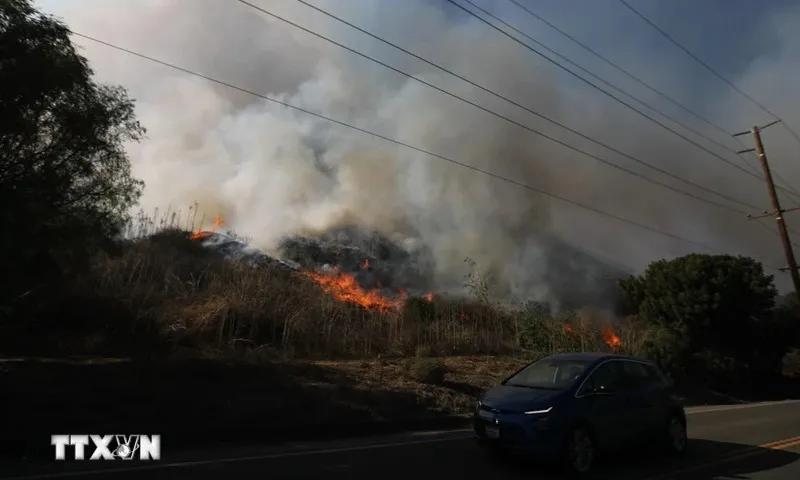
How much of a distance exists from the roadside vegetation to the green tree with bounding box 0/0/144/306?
23 mm

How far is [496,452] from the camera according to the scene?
779 cm

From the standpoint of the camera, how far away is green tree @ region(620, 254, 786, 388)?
2545 centimetres

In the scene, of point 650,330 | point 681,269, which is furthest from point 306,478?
point 681,269

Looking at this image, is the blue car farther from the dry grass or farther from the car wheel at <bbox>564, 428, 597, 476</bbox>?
the dry grass

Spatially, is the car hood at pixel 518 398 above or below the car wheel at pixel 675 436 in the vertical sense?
above

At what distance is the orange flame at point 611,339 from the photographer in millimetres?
24164

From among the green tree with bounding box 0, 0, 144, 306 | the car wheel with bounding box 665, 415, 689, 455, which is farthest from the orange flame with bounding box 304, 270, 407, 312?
the car wheel with bounding box 665, 415, 689, 455

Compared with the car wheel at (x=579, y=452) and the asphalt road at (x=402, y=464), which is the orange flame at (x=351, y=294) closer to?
the asphalt road at (x=402, y=464)

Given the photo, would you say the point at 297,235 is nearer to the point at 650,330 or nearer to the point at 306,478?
the point at 650,330

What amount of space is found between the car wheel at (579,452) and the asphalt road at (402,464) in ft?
0.78

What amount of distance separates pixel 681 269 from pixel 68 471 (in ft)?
86.2

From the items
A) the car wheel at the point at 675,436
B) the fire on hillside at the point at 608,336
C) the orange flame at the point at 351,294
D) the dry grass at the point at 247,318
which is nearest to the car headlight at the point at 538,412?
the car wheel at the point at 675,436

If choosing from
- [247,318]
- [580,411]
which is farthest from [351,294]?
[580,411]

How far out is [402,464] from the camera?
777 cm
